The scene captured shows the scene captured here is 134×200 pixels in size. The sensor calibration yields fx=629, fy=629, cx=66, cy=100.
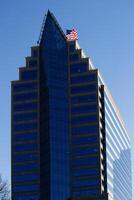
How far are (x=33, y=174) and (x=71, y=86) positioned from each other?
29081mm

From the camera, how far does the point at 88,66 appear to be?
634 feet

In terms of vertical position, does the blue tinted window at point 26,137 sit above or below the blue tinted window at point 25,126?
below

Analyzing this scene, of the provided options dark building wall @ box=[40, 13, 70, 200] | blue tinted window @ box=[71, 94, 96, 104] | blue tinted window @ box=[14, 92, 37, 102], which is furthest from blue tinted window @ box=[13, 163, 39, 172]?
blue tinted window @ box=[71, 94, 96, 104]

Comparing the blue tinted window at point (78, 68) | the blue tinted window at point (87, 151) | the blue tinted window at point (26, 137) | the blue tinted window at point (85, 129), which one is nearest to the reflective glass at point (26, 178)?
the blue tinted window at point (26, 137)

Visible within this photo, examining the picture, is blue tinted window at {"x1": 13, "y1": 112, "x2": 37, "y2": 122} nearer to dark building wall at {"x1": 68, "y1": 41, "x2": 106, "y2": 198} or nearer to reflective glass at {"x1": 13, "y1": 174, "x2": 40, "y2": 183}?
dark building wall at {"x1": 68, "y1": 41, "x2": 106, "y2": 198}

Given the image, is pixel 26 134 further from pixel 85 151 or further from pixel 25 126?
pixel 85 151

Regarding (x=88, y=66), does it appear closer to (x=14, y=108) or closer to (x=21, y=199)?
(x=14, y=108)

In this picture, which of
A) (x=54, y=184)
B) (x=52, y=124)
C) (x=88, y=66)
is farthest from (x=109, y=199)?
(x=88, y=66)

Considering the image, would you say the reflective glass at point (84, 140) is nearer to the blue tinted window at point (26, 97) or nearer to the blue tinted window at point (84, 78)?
the blue tinted window at point (84, 78)

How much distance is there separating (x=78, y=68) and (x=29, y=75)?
16442 millimetres

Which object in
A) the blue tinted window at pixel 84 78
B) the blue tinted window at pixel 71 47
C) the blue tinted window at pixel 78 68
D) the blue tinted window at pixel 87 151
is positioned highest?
the blue tinted window at pixel 71 47

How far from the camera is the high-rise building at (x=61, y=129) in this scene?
602 feet

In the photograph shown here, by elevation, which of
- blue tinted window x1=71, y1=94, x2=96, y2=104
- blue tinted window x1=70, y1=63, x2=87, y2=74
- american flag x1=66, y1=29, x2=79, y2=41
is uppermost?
american flag x1=66, y1=29, x2=79, y2=41

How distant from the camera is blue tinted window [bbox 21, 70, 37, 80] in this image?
19862 centimetres
